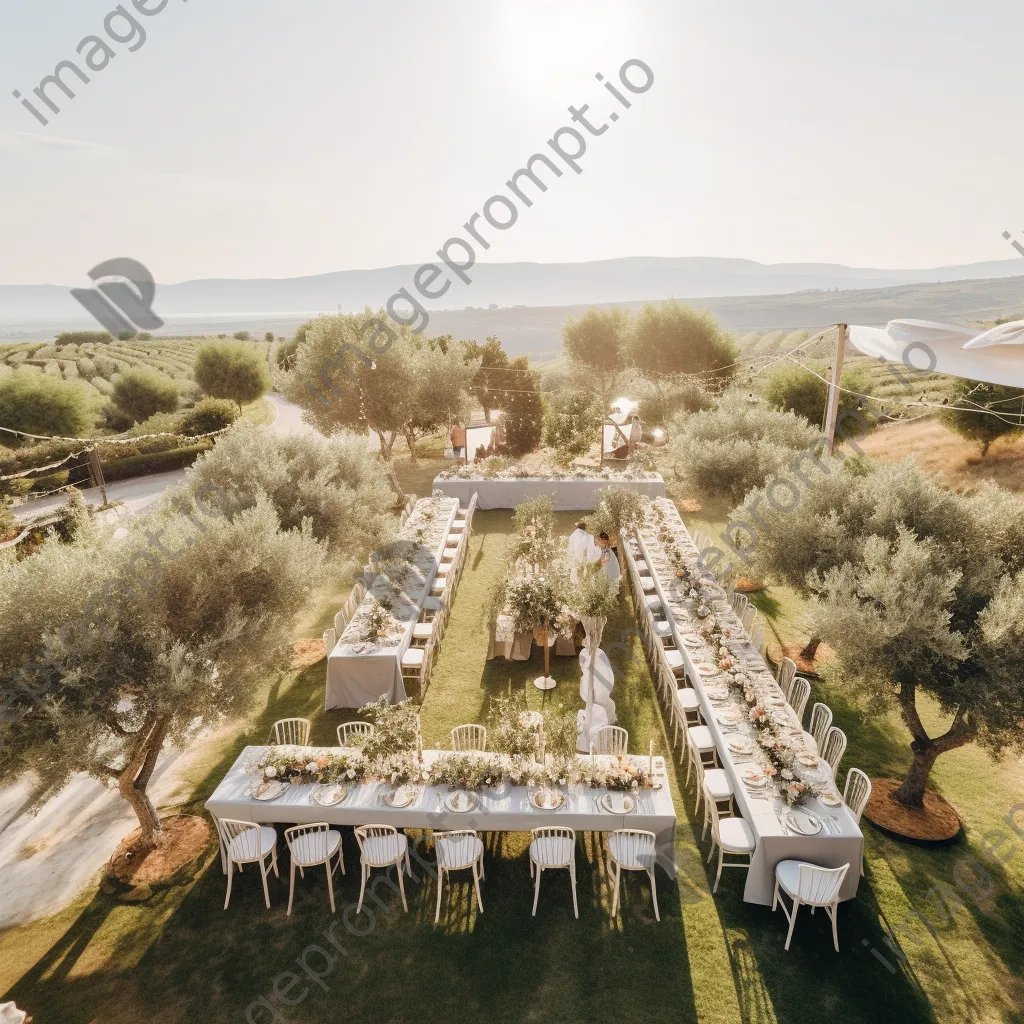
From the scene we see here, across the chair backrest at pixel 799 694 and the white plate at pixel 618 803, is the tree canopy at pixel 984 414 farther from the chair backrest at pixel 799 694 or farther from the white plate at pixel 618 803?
the white plate at pixel 618 803

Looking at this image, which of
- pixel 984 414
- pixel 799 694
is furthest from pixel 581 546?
pixel 984 414

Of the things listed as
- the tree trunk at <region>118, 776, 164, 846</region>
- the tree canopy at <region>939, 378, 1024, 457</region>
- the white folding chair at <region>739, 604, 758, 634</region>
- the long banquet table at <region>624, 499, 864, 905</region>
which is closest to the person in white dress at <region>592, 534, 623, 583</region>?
the white folding chair at <region>739, 604, 758, 634</region>

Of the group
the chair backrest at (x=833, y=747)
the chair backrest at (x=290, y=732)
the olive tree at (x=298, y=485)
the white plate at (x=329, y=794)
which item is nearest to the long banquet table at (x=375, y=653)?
the chair backrest at (x=290, y=732)

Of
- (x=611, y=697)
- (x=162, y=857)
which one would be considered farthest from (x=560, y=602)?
(x=162, y=857)

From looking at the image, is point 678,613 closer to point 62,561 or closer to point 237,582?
point 237,582

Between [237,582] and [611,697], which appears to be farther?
[611,697]

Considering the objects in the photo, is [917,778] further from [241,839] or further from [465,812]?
[241,839]
